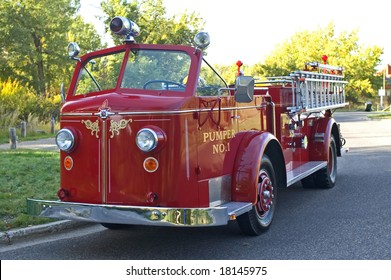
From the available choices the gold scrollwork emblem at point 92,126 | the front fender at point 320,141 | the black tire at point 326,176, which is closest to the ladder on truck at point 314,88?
the front fender at point 320,141

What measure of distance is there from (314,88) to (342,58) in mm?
54954

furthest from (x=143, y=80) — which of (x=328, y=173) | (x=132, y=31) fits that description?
(x=328, y=173)

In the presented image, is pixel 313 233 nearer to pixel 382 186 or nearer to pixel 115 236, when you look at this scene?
pixel 115 236

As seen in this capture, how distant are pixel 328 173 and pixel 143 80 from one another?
4.78 m

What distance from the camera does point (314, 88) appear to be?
849cm

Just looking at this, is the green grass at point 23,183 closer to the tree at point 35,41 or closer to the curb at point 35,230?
the curb at point 35,230

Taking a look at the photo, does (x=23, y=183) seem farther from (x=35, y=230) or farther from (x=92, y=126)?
(x=92, y=126)

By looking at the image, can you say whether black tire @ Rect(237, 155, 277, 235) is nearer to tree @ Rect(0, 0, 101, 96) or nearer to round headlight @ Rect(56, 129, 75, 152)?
round headlight @ Rect(56, 129, 75, 152)

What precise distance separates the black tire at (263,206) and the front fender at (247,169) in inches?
10.3

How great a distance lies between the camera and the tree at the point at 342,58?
59.5 metres

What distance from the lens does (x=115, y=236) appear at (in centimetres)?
627

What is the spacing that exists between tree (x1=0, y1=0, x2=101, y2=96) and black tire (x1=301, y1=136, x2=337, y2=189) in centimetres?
2613

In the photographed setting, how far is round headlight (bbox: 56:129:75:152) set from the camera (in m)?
5.37

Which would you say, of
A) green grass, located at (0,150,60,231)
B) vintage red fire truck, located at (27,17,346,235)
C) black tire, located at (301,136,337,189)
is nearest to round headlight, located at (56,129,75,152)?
vintage red fire truck, located at (27,17,346,235)
